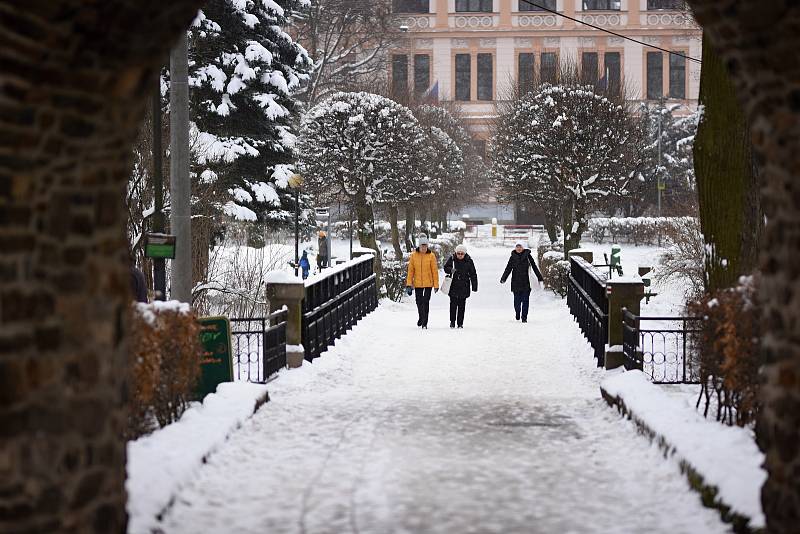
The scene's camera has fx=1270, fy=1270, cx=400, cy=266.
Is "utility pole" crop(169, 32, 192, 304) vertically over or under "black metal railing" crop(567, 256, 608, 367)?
over

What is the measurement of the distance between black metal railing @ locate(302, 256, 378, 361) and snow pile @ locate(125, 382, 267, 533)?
3641 millimetres

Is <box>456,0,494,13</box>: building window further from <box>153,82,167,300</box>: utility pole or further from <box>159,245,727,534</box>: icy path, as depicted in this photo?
<box>153,82,167,300</box>: utility pole

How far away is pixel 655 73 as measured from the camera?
79562mm

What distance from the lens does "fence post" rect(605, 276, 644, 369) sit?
46.6 feet

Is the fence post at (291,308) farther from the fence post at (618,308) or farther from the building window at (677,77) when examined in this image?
the building window at (677,77)

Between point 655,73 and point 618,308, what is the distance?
67.7m

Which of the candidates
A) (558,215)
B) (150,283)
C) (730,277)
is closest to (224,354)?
(730,277)

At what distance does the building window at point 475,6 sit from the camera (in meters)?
81.9

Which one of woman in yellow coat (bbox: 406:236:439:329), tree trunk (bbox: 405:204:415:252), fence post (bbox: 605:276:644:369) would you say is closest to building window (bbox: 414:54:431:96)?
tree trunk (bbox: 405:204:415:252)

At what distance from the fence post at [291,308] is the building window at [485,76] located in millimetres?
67865

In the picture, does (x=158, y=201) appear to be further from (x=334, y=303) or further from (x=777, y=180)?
(x=777, y=180)

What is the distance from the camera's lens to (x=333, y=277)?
17234 mm

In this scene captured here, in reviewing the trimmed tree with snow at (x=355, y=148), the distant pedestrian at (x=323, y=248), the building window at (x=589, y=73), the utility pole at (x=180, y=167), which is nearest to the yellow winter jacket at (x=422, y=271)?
the utility pole at (x=180, y=167)

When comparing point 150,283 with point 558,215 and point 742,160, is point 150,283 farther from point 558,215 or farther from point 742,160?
point 558,215
